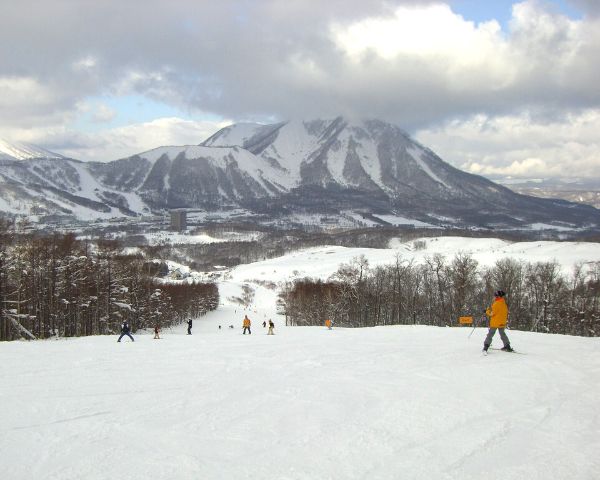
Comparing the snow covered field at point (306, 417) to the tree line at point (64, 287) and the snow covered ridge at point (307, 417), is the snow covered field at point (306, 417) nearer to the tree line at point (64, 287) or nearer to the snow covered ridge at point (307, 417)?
the snow covered ridge at point (307, 417)

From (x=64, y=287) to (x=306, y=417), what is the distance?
133 ft

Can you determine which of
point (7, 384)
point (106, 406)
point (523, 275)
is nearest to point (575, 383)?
point (106, 406)

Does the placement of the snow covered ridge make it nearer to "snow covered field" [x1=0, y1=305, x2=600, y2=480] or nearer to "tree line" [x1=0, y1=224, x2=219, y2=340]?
"snow covered field" [x1=0, y1=305, x2=600, y2=480]

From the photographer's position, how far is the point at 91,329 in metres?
52.0

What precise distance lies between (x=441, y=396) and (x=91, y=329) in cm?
4870

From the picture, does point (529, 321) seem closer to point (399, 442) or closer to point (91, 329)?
point (91, 329)

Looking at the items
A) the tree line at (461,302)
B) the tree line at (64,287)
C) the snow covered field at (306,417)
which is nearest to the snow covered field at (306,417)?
the snow covered field at (306,417)

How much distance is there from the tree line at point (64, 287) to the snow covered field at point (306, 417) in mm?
24167

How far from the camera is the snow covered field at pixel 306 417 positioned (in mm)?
7559

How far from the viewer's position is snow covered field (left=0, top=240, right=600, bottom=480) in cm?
756

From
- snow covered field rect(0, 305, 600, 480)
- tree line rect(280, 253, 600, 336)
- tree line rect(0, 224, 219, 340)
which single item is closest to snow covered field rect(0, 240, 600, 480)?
snow covered field rect(0, 305, 600, 480)

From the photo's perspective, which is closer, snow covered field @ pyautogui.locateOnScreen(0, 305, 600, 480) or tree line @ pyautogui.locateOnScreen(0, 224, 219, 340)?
snow covered field @ pyautogui.locateOnScreen(0, 305, 600, 480)

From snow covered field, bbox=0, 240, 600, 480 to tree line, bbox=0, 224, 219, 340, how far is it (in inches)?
951

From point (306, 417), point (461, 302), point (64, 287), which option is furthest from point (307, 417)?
point (461, 302)
